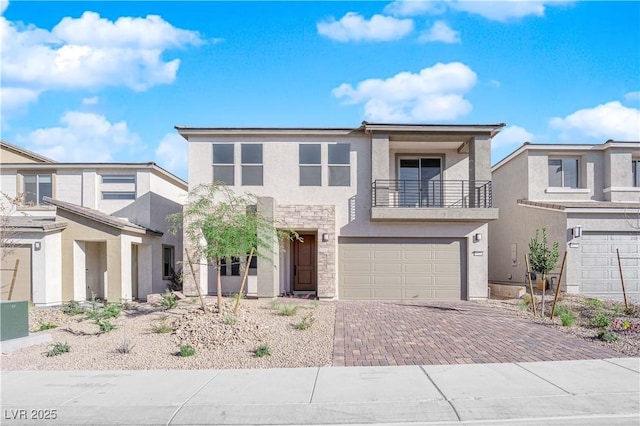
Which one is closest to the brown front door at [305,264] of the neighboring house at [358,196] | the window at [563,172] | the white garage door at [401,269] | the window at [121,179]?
the neighboring house at [358,196]

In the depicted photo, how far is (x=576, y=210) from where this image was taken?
1733cm

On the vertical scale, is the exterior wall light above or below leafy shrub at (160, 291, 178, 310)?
above

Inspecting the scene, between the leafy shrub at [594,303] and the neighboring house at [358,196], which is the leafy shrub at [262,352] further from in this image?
the leafy shrub at [594,303]

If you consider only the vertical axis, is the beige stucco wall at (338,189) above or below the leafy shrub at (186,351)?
above

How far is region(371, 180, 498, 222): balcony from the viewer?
1659 cm

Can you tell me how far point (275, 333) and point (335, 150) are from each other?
8.66 meters

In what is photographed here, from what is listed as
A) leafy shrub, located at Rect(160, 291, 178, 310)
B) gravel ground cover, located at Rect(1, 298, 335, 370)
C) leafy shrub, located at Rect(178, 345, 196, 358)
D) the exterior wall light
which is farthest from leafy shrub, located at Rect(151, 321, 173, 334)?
the exterior wall light

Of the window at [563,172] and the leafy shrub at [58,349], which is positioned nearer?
the leafy shrub at [58,349]

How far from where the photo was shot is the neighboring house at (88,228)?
634 inches

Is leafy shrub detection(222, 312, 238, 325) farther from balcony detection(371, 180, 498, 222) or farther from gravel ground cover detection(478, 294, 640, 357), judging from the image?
gravel ground cover detection(478, 294, 640, 357)

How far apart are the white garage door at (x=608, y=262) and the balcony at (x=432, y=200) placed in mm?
4224

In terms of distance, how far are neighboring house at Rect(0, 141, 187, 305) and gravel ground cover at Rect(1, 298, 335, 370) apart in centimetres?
387

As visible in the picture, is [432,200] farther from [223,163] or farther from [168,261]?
[168,261]

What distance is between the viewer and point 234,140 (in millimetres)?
17250
